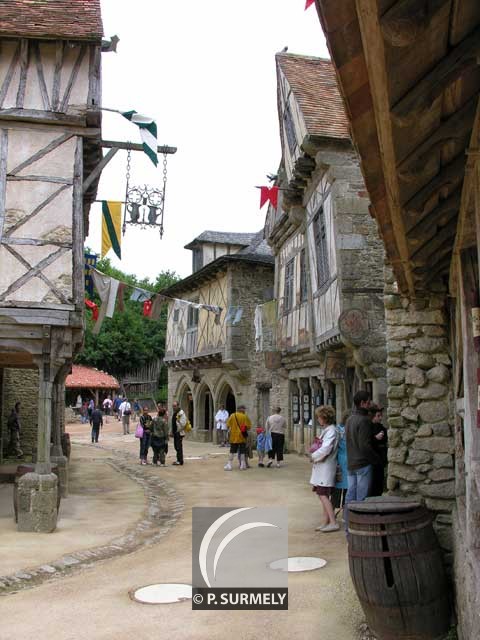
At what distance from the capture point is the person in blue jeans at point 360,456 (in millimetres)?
5805

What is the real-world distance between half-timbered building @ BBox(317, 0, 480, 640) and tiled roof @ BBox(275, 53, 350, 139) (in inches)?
232

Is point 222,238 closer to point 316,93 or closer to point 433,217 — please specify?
point 316,93

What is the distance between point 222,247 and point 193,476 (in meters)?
14.3

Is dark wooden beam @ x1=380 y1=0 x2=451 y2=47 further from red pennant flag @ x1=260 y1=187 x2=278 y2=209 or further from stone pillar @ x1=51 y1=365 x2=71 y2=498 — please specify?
red pennant flag @ x1=260 y1=187 x2=278 y2=209

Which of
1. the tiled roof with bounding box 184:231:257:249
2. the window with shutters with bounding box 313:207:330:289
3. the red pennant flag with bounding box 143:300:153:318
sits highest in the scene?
the tiled roof with bounding box 184:231:257:249

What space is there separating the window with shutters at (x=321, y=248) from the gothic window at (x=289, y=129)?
1.81 metres

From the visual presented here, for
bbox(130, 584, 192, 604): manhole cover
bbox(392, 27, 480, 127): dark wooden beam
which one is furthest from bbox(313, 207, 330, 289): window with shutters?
bbox(392, 27, 480, 127): dark wooden beam

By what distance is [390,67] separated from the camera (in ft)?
6.32

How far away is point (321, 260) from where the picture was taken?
1195 centimetres

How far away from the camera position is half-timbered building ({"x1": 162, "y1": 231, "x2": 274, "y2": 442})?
1970cm

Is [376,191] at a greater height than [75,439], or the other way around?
[376,191]

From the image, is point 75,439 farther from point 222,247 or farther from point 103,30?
point 103,30

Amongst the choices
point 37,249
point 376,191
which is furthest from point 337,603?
point 37,249

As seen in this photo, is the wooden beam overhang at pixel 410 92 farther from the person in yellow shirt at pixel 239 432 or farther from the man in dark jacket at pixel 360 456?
the person in yellow shirt at pixel 239 432
